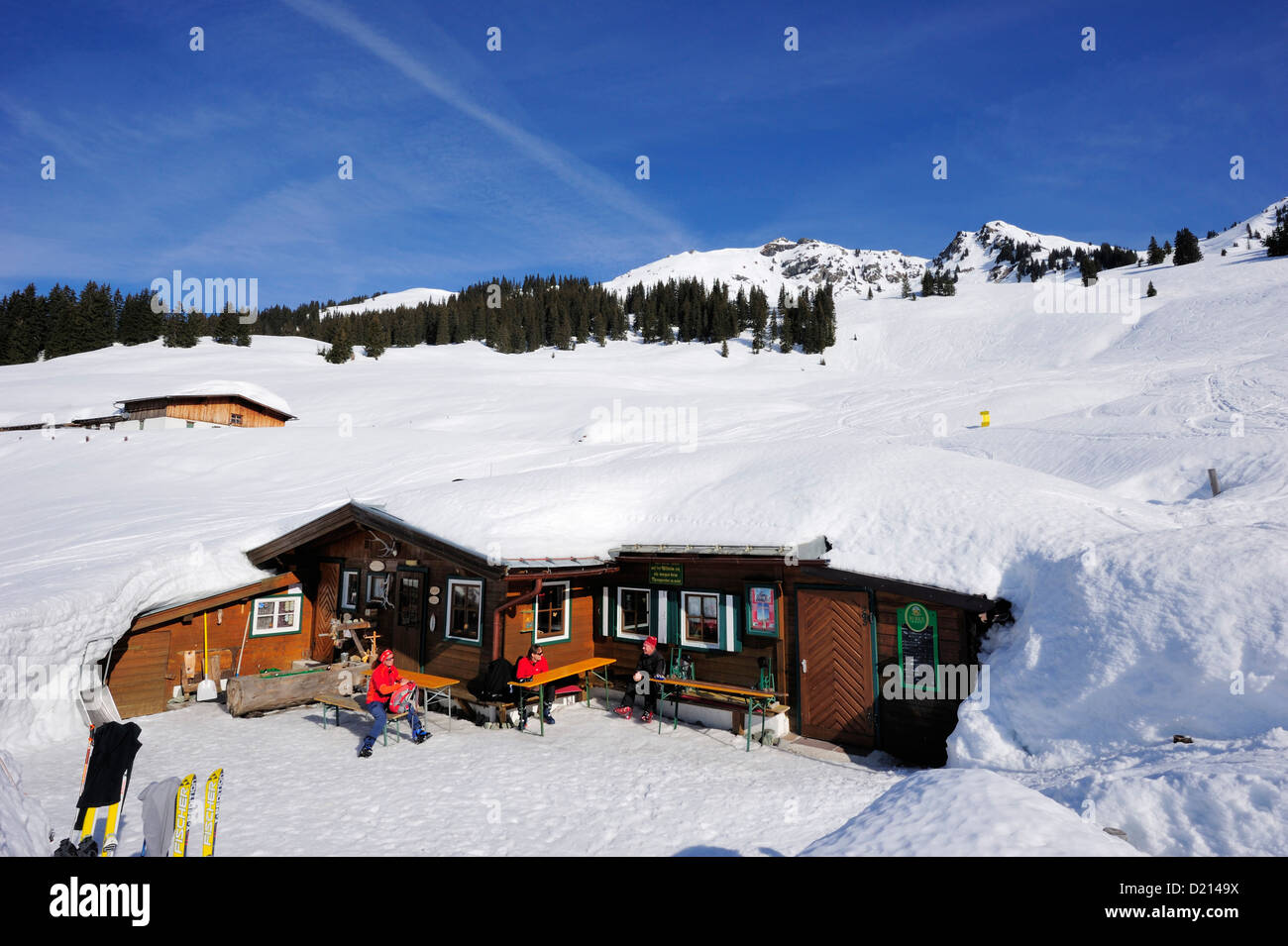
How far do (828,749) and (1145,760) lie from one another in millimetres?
5198

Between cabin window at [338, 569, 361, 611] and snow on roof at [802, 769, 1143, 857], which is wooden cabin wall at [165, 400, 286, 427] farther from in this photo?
Result: snow on roof at [802, 769, 1143, 857]

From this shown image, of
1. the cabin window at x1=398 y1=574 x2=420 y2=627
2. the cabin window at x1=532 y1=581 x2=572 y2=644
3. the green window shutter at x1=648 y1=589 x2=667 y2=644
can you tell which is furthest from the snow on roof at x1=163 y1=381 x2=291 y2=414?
the green window shutter at x1=648 y1=589 x2=667 y2=644

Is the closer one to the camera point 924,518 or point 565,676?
point 924,518

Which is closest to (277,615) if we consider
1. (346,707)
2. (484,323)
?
(346,707)

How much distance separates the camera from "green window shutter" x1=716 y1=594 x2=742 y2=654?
13484mm

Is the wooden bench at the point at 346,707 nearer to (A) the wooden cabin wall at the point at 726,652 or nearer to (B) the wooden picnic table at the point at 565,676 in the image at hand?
(B) the wooden picnic table at the point at 565,676

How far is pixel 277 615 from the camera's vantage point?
16.9 metres

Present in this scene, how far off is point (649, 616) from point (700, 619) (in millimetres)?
1298

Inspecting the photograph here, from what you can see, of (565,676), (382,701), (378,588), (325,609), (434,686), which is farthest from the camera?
(325,609)

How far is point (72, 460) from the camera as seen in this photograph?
29406 mm

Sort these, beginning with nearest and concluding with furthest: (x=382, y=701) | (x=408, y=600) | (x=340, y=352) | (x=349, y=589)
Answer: (x=382, y=701)
(x=408, y=600)
(x=349, y=589)
(x=340, y=352)

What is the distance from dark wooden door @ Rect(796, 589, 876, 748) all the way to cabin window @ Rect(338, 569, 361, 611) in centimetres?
1170

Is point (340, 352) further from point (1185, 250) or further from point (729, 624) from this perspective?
point (1185, 250)
